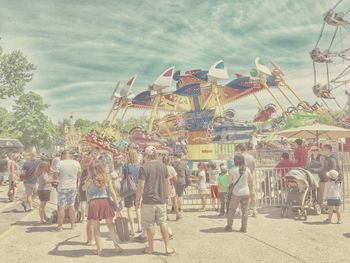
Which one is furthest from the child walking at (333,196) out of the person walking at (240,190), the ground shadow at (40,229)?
the ground shadow at (40,229)

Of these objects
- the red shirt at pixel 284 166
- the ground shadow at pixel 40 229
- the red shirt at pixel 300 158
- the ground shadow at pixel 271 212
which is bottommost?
the ground shadow at pixel 40 229

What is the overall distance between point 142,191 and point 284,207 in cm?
484

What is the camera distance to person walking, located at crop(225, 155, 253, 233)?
8.06 meters

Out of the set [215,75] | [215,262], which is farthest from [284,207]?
[215,75]

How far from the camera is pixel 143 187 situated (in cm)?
655

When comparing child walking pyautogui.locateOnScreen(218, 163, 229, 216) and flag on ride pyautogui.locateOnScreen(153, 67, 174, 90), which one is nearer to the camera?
child walking pyautogui.locateOnScreen(218, 163, 229, 216)

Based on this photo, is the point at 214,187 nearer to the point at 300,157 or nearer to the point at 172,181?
the point at 172,181

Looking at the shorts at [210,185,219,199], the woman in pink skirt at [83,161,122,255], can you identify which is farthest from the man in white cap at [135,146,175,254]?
the shorts at [210,185,219,199]

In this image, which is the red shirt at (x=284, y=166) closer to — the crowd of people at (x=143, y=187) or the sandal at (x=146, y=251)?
the crowd of people at (x=143, y=187)

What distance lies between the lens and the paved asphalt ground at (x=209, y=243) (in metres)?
6.32

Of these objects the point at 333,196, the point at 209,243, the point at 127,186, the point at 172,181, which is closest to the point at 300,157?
the point at 333,196

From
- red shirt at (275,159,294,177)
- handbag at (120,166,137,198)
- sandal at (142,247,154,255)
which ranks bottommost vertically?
sandal at (142,247,154,255)

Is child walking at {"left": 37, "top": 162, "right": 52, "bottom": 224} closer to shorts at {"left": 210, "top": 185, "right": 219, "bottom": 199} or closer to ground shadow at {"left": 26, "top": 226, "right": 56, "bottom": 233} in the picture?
ground shadow at {"left": 26, "top": 226, "right": 56, "bottom": 233}

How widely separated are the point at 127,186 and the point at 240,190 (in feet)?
7.99
